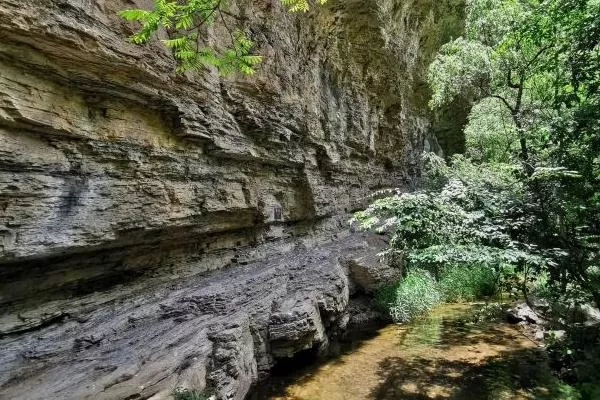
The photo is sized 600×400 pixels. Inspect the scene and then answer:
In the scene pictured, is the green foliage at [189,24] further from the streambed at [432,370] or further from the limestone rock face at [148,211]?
the streambed at [432,370]

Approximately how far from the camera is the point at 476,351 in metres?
7.12

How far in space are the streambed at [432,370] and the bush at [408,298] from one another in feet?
2.86

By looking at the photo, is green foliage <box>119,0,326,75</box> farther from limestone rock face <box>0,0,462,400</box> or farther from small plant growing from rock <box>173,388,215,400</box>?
small plant growing from rock <box>173,388,215,400</box>

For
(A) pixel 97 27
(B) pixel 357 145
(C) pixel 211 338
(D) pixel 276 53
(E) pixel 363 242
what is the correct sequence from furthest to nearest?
(B) pixel 357 145 → (E) pixel 363 242 → (D) pixel 276 53 → (C) pixel 211 338 → (A) pixel 97 27

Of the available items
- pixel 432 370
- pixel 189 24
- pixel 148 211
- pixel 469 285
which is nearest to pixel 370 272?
pixel 469 285

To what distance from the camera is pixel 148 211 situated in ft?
20.4

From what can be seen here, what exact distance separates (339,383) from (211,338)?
2166mm

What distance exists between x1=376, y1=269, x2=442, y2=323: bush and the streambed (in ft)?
2.86

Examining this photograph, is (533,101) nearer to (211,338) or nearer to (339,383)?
(339,383)

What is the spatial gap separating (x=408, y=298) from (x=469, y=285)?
2.10 metres

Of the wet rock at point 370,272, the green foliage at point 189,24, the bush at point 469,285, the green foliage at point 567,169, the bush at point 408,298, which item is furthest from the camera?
the bush at point 469,285

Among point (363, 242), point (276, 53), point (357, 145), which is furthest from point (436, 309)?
point (276, 53)

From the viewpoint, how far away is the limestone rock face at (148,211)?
4719 mm

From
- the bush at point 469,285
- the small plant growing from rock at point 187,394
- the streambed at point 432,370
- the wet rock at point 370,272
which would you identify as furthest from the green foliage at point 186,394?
the bush at point 469,285
